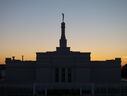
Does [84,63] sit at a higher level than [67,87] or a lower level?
higher

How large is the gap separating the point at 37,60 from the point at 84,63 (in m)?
10.3

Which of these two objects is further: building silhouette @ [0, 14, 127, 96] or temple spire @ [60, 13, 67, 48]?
temple spire @ [60, 13, 67, 48]

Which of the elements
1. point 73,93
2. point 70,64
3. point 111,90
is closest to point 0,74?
point 70,64

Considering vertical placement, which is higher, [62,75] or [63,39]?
[63,39]

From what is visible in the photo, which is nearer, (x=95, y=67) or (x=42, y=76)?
(x=42, y=76)

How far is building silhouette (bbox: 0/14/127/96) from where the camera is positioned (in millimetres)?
39625

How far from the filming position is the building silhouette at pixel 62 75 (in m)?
39.6

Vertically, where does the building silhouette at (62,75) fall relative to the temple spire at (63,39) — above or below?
below

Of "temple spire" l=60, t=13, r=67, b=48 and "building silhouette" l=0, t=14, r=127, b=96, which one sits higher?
"temple spire" l=60, t=13, r=67, b=48

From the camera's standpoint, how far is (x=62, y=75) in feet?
153

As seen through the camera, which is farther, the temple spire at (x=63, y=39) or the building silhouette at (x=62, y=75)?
the temple spire at (x=63, y=39)

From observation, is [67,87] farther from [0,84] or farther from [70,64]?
[0,84]

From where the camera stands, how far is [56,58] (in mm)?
46500

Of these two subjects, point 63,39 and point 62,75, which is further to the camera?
point 63,39
